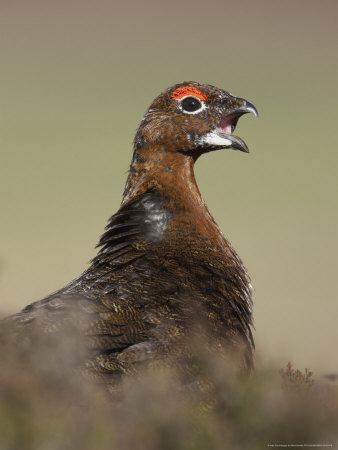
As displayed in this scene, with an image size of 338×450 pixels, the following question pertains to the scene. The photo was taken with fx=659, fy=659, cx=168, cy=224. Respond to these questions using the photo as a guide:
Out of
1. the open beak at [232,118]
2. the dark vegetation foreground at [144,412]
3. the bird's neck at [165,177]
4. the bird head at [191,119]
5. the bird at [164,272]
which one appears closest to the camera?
the dark vegetation foreground at [144,412]

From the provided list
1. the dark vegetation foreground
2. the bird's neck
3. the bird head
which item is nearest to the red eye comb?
the bird head

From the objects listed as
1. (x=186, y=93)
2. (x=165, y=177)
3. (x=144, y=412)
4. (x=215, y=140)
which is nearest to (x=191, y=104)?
(x=186, y=93)

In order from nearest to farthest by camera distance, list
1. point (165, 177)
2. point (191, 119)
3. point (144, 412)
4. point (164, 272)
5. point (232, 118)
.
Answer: point (144, 412), point (164, 272), point (165, 177), point (191, 119), point (232, 118)

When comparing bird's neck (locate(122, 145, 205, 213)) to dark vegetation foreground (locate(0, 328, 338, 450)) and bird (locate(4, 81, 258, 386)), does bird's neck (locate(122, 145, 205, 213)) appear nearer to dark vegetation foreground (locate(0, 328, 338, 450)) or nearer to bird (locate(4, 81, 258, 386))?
bird (locate(4, 81, 258, 386))

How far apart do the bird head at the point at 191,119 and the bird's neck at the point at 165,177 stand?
0.08m

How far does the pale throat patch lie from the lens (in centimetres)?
607

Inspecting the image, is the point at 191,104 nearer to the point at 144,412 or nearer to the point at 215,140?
the point at 215,140

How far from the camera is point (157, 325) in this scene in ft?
13.8

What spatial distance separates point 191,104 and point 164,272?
198cm

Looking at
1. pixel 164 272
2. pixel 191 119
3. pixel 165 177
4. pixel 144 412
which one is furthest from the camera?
pixel 191 119

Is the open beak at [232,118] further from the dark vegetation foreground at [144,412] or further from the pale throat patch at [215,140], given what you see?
the dark vegetation foreground at [144,412]

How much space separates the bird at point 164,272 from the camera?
4.02 m

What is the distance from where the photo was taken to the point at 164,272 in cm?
480

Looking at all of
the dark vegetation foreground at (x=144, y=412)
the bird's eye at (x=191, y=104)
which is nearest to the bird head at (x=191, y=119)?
the bird's eye at (x=191, y=104)
